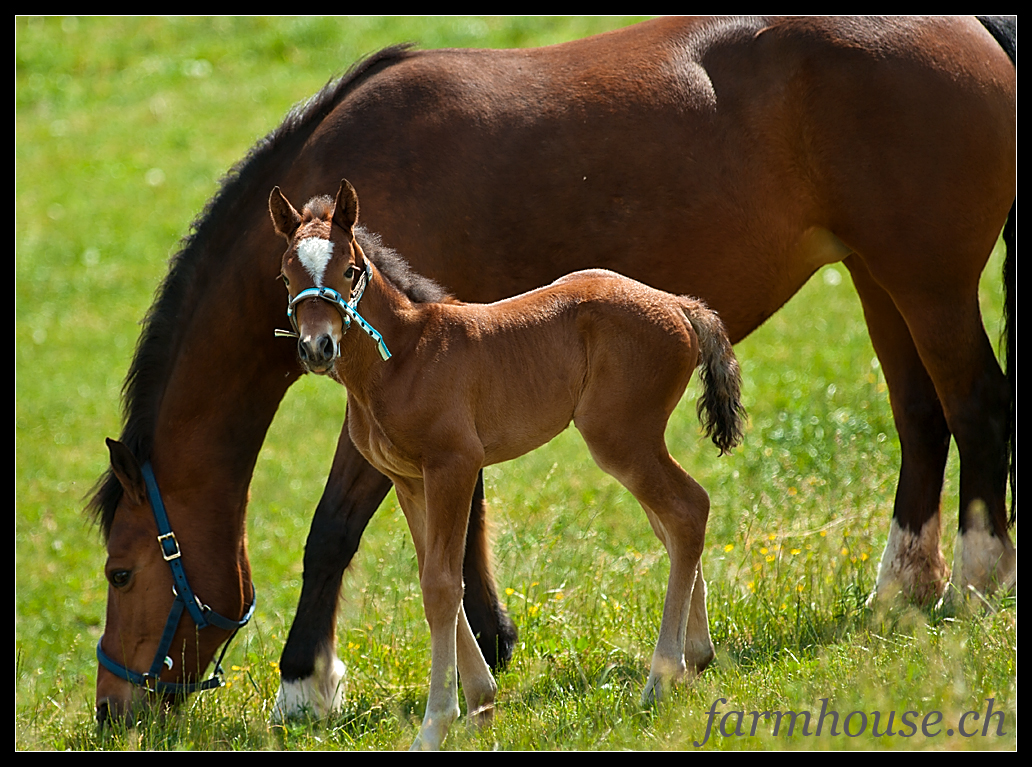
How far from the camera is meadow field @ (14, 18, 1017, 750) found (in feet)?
11.9

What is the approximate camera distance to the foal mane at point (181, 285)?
4.61 metres

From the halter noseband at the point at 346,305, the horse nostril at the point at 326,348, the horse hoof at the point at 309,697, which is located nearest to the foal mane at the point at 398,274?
the halter noseband at the point at 346,305

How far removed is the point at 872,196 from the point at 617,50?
4.25 ft

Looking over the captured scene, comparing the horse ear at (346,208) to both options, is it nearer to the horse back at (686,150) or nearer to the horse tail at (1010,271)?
the horse back at (686,150)

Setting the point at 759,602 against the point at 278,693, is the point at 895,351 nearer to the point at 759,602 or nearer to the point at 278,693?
the point at 759,602

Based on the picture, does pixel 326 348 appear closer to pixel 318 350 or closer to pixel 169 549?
pixel 318 350

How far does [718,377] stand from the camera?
144 inches

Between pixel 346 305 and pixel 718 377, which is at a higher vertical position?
pixel 346 305

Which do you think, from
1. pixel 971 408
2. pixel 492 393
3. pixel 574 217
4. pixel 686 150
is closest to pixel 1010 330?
pixel 971 408

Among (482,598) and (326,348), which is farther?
(482,598)

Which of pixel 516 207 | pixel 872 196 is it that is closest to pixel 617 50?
pixel 516 207

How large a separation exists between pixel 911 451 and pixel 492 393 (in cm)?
288

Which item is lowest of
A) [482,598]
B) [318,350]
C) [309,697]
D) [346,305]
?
[309,697]

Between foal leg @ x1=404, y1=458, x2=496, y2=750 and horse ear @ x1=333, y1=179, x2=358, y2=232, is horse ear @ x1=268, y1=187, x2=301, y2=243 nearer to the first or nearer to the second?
horse ear @ x1=333, y1=179, x2=358, y2=232
